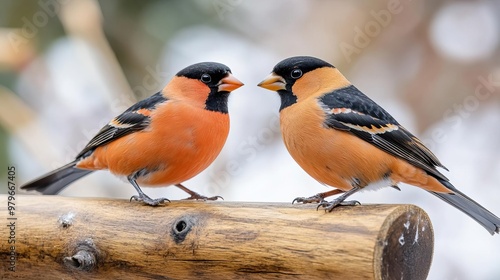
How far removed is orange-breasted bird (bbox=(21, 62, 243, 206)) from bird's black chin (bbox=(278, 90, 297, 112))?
0.20 meters

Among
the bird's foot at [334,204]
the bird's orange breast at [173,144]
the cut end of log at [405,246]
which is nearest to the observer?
the cut end of log at [405,246]

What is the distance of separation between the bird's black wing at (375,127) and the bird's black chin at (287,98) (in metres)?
0.12

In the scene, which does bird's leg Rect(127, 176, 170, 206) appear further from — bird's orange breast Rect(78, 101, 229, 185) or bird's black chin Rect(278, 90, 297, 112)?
bird's black chin Rect(278, 90, 297, 112)

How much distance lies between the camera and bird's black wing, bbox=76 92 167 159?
2.80 meters

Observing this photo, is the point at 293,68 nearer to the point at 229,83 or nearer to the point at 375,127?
the point at 229,83

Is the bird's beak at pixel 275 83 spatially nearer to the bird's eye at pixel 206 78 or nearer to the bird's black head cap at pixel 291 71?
the bird's black head cap at pixel 291 71

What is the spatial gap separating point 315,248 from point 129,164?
1.09 m

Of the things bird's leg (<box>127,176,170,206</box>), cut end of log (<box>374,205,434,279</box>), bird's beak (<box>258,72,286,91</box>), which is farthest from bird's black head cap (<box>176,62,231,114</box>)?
cut end of log (<box>374,205,434,279</box>)

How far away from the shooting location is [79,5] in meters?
4.64

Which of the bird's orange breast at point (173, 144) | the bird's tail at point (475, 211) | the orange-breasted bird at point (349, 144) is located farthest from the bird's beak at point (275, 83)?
the bird's tail at point (475, 211)

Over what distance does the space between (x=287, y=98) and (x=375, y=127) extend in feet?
1.30

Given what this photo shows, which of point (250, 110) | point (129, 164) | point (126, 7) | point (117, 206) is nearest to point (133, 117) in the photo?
point (129, 164)

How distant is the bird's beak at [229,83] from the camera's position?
8.79ft

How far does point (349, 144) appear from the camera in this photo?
243cm
